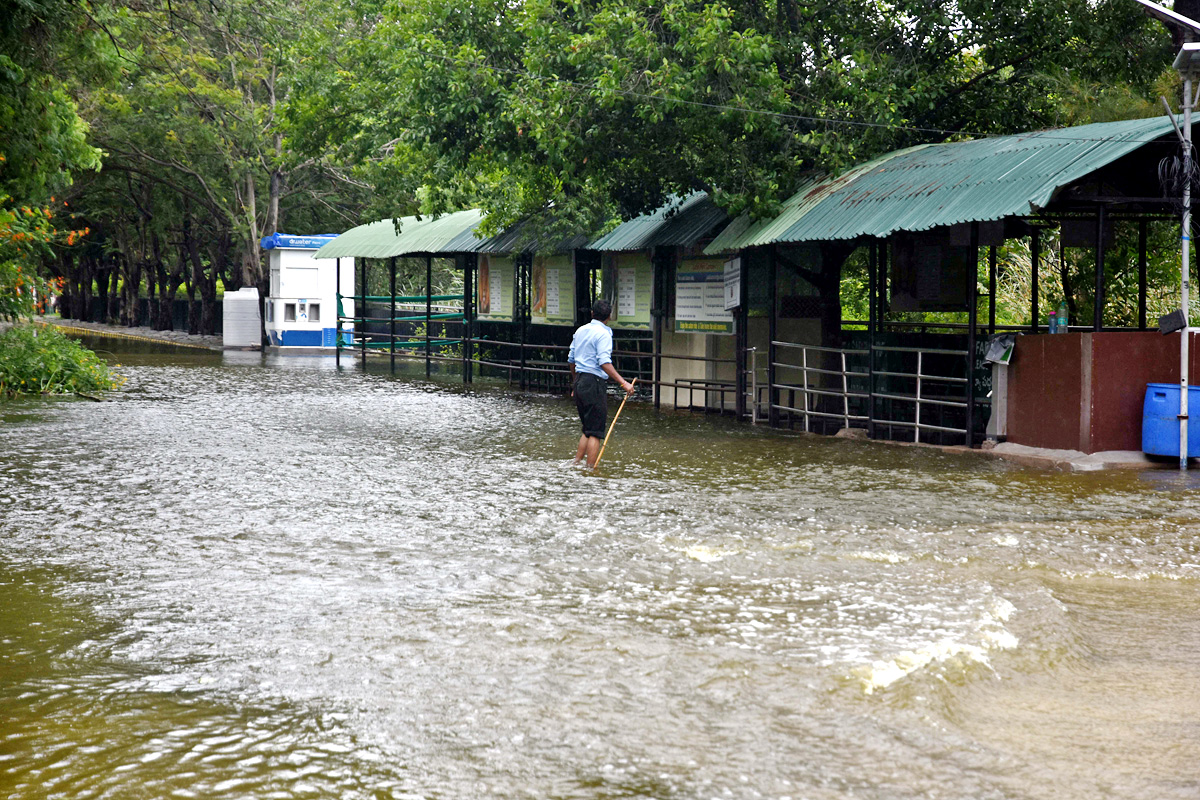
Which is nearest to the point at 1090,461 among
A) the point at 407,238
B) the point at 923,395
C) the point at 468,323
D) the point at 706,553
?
the point at 923,395

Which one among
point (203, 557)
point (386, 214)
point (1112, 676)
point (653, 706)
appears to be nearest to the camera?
point (653, 706)

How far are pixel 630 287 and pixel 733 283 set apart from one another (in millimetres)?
3578

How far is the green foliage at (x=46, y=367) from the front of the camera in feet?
67.8

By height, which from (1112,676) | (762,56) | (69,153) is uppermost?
(762,56)

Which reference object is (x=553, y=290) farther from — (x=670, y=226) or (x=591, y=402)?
(x=591, y=402)

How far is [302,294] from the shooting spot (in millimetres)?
40750

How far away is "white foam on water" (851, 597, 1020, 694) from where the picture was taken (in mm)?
5992

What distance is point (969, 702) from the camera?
5711mm

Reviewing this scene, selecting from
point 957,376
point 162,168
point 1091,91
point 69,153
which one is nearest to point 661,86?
point 957,376

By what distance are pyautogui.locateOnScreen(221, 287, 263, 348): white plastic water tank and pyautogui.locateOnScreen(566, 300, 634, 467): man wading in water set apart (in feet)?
98.9

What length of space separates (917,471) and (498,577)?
6.37 metres

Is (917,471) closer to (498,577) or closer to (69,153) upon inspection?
(498,577)

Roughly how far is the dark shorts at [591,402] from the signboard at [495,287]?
13250 mm

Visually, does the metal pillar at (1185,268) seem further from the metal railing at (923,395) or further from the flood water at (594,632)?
the metal railing at (923,395)
